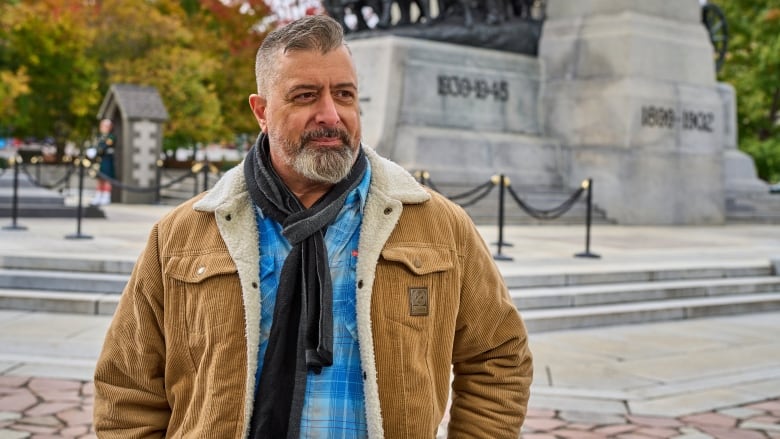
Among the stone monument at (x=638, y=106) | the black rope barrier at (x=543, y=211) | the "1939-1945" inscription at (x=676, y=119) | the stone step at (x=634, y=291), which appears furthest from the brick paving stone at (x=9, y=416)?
the "1939-1945" inscription at (x=676, y=119)

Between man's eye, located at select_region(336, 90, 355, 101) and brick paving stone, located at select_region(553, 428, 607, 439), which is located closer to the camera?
man's eye, located at select_region(336, 90, 355, 101)

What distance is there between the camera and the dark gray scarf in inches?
89.7

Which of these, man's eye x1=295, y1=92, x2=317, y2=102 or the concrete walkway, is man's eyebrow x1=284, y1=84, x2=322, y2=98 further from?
the concrete walkway

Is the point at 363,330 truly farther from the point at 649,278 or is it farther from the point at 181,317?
the point at 649,278

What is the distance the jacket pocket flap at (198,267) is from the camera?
2338 millimetres

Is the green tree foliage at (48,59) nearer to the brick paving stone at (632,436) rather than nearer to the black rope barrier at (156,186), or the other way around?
the black rope barrier at (156,186)

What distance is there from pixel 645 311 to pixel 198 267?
761 cm

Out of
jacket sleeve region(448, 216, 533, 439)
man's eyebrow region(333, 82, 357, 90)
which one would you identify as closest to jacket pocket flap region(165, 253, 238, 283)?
man's eyebrow region(333, 82, 357, 90)

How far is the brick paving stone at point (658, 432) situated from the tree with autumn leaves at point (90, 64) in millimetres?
27975

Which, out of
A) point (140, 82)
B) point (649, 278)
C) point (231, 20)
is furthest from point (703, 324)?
point (231, 20)

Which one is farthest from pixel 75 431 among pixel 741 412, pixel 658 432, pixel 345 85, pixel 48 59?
pixel 48 59

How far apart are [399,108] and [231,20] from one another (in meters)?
22.9

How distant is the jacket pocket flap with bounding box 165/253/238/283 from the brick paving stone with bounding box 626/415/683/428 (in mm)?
3863

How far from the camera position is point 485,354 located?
2543 mm
